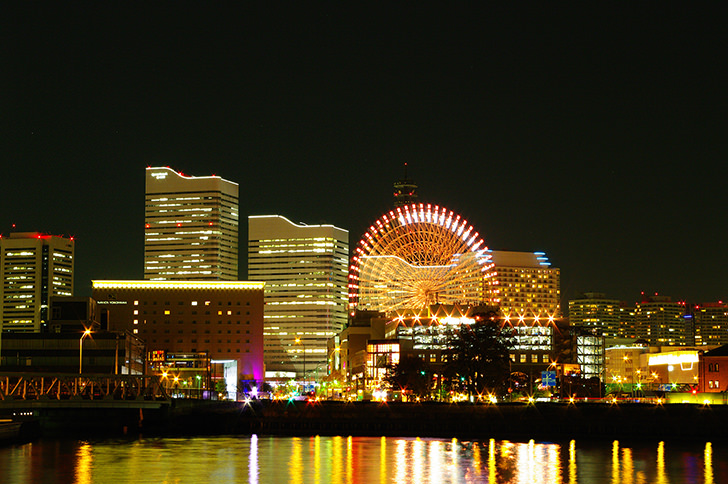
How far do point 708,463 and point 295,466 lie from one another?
129 ft

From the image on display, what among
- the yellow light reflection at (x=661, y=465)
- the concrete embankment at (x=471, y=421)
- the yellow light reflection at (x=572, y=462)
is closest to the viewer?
the yellow light reflection at (x=661, y=465)

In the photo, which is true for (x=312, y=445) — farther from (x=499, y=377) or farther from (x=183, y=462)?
(x=499, y=377)

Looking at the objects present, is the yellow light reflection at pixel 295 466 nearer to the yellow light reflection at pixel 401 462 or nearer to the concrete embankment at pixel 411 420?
the yellow light reflection at pixel 401 462

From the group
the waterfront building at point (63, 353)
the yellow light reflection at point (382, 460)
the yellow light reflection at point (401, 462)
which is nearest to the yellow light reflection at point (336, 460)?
the yellow light reflection at point (382, 460)

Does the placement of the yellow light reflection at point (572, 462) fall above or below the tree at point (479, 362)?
below

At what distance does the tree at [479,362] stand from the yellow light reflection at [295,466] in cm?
5789

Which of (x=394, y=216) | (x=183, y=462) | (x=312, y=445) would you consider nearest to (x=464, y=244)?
(x=394, y=216)

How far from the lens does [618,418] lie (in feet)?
436

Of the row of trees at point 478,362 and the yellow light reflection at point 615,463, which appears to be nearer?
the yellow light reflection at point 615,463

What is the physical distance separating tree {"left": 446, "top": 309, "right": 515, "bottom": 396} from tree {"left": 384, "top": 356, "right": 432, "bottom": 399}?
11.9m

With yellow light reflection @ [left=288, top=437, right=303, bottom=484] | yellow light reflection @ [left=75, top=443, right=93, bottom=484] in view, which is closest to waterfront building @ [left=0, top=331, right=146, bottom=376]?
yellow light reflection @ [left=75, top=443, right=93, bottom=484]

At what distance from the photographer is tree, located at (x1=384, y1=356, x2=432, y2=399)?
18550cm

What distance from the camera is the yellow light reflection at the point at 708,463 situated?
85463 mm

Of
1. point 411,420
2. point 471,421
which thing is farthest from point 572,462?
point 411,420
